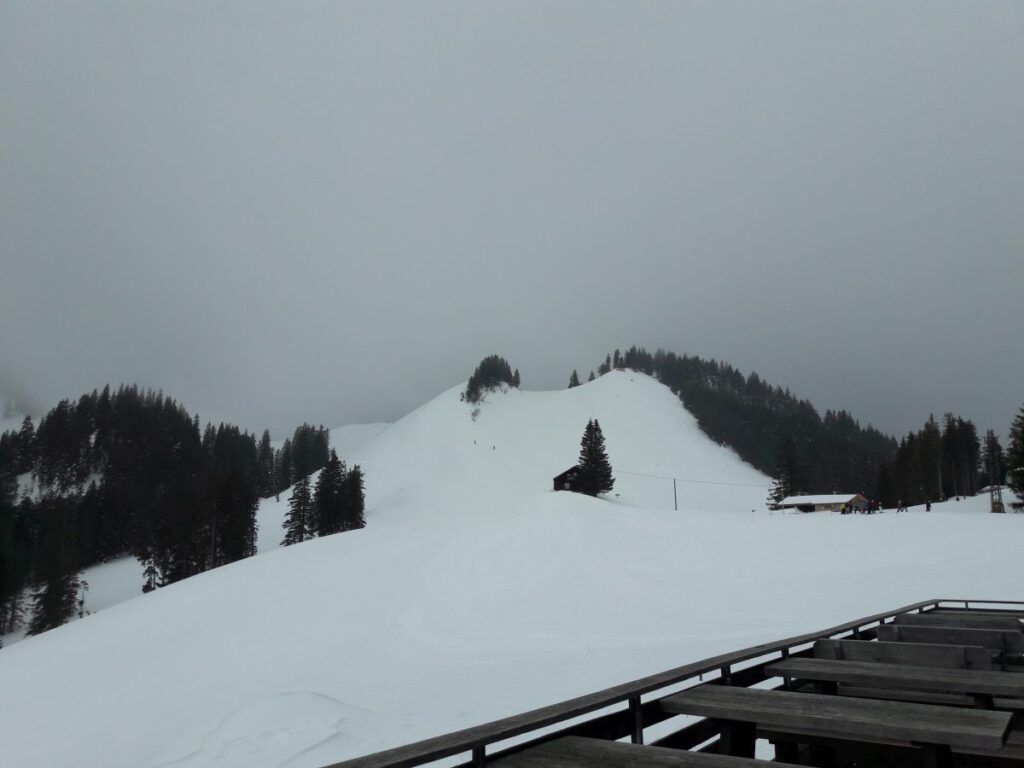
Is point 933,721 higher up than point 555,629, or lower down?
higher up

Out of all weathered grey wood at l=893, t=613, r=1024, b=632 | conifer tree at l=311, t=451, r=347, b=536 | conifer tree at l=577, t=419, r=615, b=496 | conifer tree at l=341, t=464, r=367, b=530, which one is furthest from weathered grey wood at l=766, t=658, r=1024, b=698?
conifer tree at l=341, t=464, r=367, b=530

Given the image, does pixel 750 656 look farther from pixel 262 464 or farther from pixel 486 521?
pixel 262 464

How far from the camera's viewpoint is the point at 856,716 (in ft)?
12.2

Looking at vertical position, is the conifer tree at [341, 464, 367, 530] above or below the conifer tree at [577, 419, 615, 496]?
below

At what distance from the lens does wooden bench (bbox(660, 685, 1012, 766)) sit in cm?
335

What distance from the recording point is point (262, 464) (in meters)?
147

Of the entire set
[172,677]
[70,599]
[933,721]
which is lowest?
[70,599]

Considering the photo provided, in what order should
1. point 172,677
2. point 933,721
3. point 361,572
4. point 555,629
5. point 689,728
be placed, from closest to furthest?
point 933,721, point 689,728, point 172,677, point 555,629, point 361,572

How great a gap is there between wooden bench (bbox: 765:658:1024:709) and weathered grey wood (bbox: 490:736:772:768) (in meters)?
2.58

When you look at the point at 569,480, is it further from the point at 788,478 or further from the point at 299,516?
the point at 299,516

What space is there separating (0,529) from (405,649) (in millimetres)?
68215

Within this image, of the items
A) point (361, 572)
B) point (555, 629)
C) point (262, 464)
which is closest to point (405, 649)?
point (555, 629)

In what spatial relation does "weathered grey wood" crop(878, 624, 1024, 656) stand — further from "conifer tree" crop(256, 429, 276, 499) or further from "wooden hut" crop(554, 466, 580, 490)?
"conifer tree" crop(256, 429, 276, 499)

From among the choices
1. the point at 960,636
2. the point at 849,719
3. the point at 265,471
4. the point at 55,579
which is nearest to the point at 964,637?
the point at 960,636
